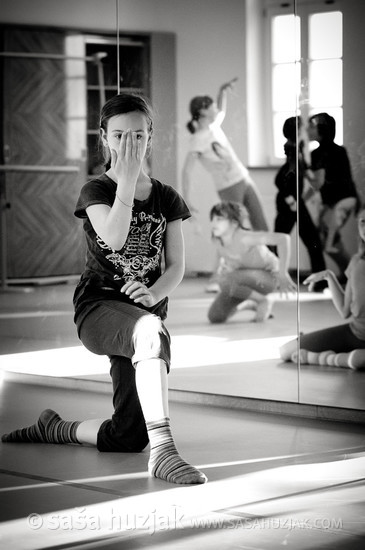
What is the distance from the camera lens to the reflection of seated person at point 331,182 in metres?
4.26

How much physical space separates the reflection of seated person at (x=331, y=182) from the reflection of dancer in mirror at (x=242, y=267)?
253 millimetres

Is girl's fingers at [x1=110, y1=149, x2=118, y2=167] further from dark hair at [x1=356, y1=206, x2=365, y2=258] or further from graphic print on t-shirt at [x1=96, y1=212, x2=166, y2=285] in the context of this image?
dark hair at [x1=356, y1=206, x2=365, y2=258]

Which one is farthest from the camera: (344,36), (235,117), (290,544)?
(235,117)

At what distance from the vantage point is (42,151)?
5.39m

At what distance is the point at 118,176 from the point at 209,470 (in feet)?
3.11

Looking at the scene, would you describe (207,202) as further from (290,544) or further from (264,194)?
(290,544)

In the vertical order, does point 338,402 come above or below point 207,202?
below

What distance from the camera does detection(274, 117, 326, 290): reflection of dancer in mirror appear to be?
14.3ft

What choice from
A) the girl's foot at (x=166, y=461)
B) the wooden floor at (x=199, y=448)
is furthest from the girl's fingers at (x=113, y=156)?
the wooden floor at (x=199, y=448)

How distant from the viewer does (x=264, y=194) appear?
450 cm

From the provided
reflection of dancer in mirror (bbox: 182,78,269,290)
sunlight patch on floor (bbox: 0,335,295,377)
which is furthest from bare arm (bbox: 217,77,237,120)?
sunlight patch on floor (bbox: 0,335,295,377)

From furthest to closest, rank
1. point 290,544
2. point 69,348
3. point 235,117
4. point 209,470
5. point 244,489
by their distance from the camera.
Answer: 1. point 69,348
2. point 235,117
3. point 209,470
4. point 244,489
5. point 290,544

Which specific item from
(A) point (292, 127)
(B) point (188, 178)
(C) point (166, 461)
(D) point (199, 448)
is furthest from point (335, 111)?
(C) point (166, 461)

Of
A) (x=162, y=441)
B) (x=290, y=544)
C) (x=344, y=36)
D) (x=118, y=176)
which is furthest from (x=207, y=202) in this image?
(x=290, y=544)
